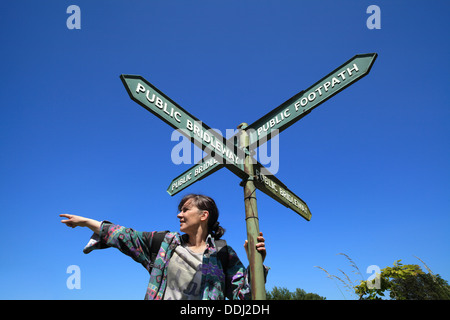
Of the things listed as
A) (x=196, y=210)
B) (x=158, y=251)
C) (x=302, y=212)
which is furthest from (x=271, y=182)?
(x=158, y=251)

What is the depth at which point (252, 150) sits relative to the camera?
3.14m

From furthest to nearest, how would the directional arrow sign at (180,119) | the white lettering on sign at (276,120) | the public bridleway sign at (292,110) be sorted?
the white lettering on sign at (276,120)
the public bridleway sign at (292,110)
the directional arrow sign at (180,119)

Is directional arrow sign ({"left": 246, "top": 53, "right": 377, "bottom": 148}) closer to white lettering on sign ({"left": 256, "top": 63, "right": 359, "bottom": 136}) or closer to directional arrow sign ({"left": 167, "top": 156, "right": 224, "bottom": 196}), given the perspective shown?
white lettering on sign ({"left": 256, "top": 63, "right": 359, "bottom": 136})

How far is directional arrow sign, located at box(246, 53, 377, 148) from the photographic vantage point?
9.82 feet

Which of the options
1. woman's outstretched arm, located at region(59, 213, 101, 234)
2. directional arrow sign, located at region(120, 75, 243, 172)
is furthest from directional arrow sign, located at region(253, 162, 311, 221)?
woman's outstretched arm, located at region(59, 213, 101, 234)

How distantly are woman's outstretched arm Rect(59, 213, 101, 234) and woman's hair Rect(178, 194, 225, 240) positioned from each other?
0.84 meters

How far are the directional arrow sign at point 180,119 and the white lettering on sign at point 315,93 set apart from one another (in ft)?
2.09

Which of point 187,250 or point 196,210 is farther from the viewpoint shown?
point 196,210

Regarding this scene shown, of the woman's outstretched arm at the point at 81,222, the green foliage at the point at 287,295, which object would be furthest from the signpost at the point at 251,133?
the green foliage at the point at 287,295

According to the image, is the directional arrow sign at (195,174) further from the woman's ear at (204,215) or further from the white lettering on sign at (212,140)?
the woman's ear at (204,215)

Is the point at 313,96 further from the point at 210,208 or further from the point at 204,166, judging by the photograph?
the point at 210,208

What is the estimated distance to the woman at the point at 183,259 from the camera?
80.4 inches
